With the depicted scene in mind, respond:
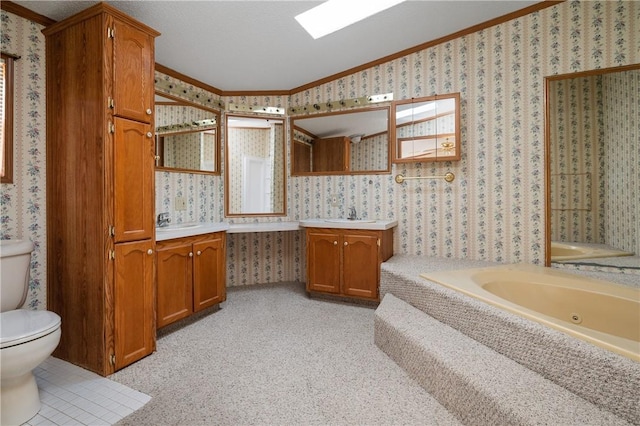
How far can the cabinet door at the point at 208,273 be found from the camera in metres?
2.58

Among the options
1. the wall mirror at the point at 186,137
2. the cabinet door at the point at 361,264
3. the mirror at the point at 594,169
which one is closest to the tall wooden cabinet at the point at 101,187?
the wall mirror at the point at 186,137

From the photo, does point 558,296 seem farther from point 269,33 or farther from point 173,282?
point 269,33

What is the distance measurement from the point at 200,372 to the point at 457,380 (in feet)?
4.65

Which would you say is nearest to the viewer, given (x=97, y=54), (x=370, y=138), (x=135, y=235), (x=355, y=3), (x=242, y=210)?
(x=97, y=54)

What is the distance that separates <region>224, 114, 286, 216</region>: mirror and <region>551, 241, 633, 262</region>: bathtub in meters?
2.67

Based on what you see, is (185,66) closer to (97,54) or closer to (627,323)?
(97,54)

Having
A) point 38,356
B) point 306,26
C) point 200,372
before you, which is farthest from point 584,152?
point 38,356

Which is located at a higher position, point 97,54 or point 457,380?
point 97,54

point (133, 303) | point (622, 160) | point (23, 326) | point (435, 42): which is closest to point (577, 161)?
point (622, 160)

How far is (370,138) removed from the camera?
329 cm

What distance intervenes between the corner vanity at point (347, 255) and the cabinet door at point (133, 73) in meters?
1.71

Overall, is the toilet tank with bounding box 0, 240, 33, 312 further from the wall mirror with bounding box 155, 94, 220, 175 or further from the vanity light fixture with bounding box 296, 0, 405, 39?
the vanity light fixture with bounding box 296, 0, 405, 39

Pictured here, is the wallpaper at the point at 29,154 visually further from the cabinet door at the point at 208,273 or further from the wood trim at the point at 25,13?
the cabinet door at the point at 208,273

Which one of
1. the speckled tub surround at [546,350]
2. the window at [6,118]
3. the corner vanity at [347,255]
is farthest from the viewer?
the corner vanity at [347,255]
